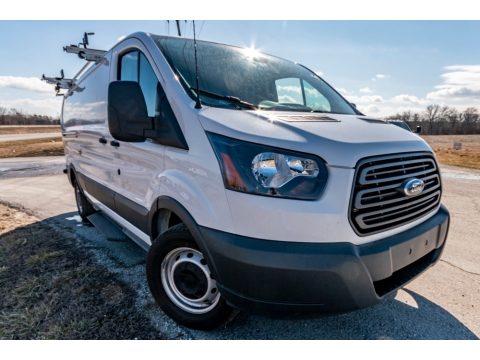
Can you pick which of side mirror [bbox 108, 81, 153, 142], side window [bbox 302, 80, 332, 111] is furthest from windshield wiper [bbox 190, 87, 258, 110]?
side window [bbox 302, 80, 332, 111]

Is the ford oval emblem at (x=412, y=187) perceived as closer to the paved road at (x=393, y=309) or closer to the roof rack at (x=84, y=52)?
the paved road at (x=393, y=309)

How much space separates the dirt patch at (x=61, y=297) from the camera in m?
2.27

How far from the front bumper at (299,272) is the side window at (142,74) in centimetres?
121

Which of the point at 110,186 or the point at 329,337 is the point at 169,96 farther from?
the point at 329,337

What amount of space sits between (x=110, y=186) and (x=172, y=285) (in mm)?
1623

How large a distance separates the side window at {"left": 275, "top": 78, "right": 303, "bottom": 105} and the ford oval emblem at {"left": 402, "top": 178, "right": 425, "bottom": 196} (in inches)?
48.0

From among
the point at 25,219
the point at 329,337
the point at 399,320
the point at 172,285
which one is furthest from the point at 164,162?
the point at 25,219

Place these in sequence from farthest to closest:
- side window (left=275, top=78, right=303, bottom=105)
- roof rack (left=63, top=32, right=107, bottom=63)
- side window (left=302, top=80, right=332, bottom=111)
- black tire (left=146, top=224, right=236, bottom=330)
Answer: roof rack (left=63, top=32, right=107, bottom=63), side window (left=302, top=80, right=332, bottom=111), side window (left=275, top=78, right=303, bottom=105), black tire (left=146, top=224, right=236, bottom=330)

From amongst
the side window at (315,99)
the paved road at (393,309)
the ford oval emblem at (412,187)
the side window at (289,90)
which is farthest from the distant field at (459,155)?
the ford oval emblem at (412,187)

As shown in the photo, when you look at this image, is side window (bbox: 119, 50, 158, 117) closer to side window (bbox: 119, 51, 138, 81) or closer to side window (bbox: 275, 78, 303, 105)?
side window (bbox: 119, 51, 138, 81)

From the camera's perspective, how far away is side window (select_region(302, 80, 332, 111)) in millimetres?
2906

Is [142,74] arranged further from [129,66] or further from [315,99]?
[315,99]

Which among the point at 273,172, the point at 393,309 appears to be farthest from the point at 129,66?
the point at 393,309

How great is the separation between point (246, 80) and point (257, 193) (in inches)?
50.9
